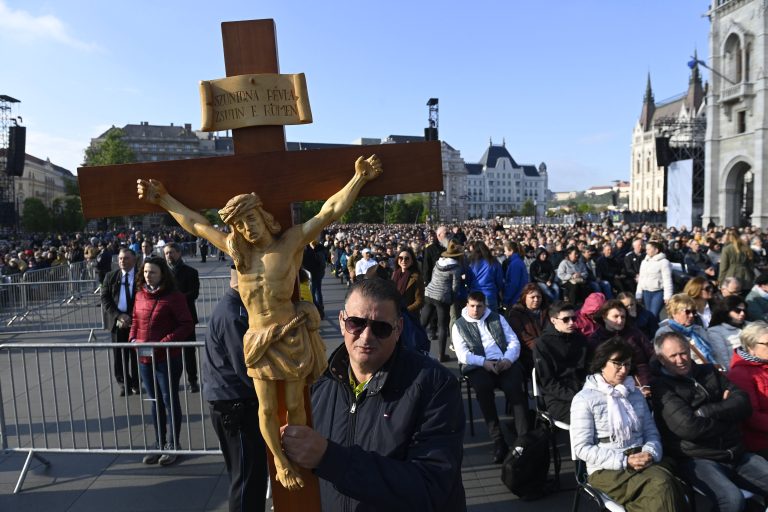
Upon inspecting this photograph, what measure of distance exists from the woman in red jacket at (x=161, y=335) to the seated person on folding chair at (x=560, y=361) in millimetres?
3224

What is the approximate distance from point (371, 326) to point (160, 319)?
3664mm

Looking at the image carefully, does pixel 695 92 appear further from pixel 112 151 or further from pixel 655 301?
pixel 655 301

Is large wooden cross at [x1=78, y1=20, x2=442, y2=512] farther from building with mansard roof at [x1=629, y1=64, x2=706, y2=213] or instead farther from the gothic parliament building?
building with mansard roof at [x1=629, y1=64, x2=706, y2=213]

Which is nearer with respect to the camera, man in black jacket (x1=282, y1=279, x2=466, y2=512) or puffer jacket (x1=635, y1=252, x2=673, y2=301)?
man in black jacket (x1=282, y1=279, x2=466, y2=512)

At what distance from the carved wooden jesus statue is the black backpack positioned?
2.72m

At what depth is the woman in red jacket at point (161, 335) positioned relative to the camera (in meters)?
4.63

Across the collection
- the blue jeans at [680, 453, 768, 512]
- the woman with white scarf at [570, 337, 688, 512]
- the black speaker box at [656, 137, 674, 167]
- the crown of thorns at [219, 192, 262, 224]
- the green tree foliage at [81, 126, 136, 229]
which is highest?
the green tree foliage at [81, 126, 136, 229]

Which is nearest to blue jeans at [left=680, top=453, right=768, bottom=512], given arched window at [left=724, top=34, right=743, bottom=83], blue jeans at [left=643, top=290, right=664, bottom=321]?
blue jeans at [left=643, top=290, right=664, bottom=321]

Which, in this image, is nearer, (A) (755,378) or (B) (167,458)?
(A) (755,378)

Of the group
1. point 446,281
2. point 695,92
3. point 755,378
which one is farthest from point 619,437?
point 695,92

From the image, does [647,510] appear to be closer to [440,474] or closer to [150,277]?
[440,474]

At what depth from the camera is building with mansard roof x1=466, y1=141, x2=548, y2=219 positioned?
484ft

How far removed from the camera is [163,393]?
472 centimetres

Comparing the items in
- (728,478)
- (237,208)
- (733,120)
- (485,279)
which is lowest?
(728,478)
